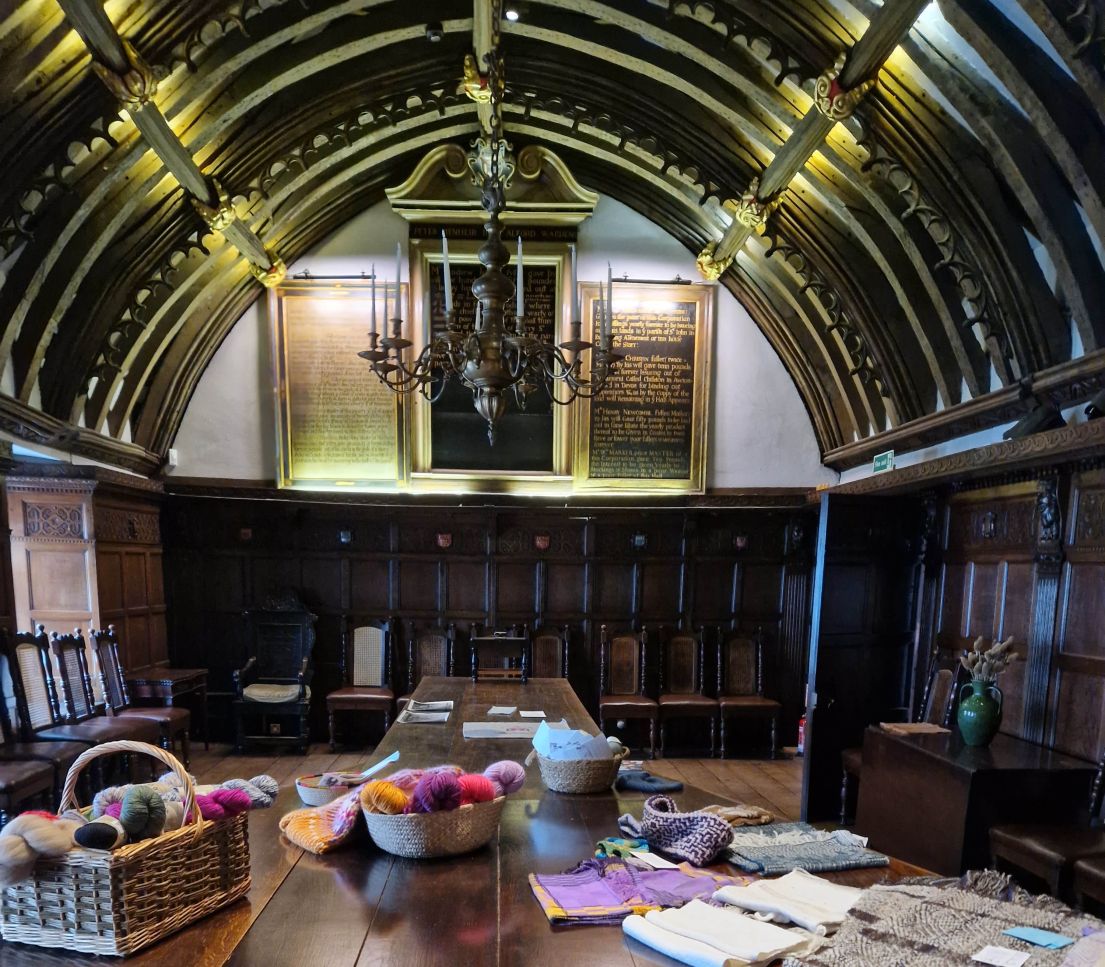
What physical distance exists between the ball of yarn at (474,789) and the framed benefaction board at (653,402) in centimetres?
494

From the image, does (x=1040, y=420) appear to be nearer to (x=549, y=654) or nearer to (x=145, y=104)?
(x=549, y=654)

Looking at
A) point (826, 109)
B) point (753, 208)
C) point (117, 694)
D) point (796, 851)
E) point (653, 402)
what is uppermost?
point (826, 109)

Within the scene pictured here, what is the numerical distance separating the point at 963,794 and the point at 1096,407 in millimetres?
2065

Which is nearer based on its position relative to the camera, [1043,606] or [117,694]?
[1043,606]

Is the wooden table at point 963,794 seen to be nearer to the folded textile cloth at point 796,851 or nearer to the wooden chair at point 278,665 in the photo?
the folded textile cloth at point 796,851

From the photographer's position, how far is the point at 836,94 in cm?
371

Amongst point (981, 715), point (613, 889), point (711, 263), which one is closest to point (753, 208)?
point (711, 263)

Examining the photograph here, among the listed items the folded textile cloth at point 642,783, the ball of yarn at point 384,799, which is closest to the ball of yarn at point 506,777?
the ball of yarn at point 384,799

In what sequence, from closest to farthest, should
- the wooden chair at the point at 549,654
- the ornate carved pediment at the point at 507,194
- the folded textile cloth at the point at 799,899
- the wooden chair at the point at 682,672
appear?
the folded textile cloth at the point at 799,899
the ornate carved pediment at the point at 507,194
the wooden chair at the point at 682,672
the wooden chair at the point at 549,654

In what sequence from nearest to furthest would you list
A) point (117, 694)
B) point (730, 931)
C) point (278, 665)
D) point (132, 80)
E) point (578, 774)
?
point (730, 931)
point (578, 774)
point (132, 80)
point (117, 694)
point (278, 665)

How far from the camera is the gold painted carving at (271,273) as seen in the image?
6.29 meters

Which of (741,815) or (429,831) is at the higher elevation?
(429,831)

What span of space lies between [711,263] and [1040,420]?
130 inches

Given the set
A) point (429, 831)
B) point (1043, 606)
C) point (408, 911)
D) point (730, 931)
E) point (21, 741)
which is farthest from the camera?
point (21, 741)
